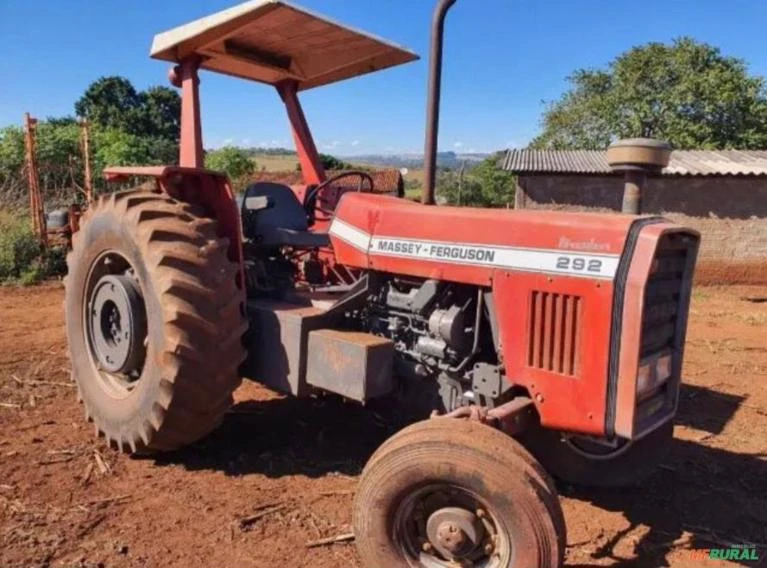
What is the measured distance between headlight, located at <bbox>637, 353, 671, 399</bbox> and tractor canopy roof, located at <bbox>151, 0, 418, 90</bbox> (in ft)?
7.98

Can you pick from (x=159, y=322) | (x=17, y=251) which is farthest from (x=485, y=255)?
(x=17, y=251)

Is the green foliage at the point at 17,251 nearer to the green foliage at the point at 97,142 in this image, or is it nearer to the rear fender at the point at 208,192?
the green foliage at the point at 97,142

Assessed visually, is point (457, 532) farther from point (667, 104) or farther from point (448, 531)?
point (667, 104)

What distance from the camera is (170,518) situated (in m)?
3.19

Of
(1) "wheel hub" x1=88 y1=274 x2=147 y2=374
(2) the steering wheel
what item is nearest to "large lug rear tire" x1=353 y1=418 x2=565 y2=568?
(1) "wheel hub" x1=88 y1=274 x2=147 y2=374

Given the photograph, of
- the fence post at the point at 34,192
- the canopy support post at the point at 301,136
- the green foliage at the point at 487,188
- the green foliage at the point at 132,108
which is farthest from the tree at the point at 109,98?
the canopy support post at the point at 301,136

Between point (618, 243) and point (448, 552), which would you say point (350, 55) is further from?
point (448, 552)

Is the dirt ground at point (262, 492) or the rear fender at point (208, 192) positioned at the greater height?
the rear fender at point (208, 192)

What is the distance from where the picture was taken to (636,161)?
295 centimetres

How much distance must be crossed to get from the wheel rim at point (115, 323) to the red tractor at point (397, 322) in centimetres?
1

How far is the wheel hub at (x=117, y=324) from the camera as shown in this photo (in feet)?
12.1

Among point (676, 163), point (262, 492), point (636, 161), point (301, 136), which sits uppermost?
point (676, 163)

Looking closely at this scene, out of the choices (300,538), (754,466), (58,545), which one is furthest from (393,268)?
(754,466)

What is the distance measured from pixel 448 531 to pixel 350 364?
39.1 inches
